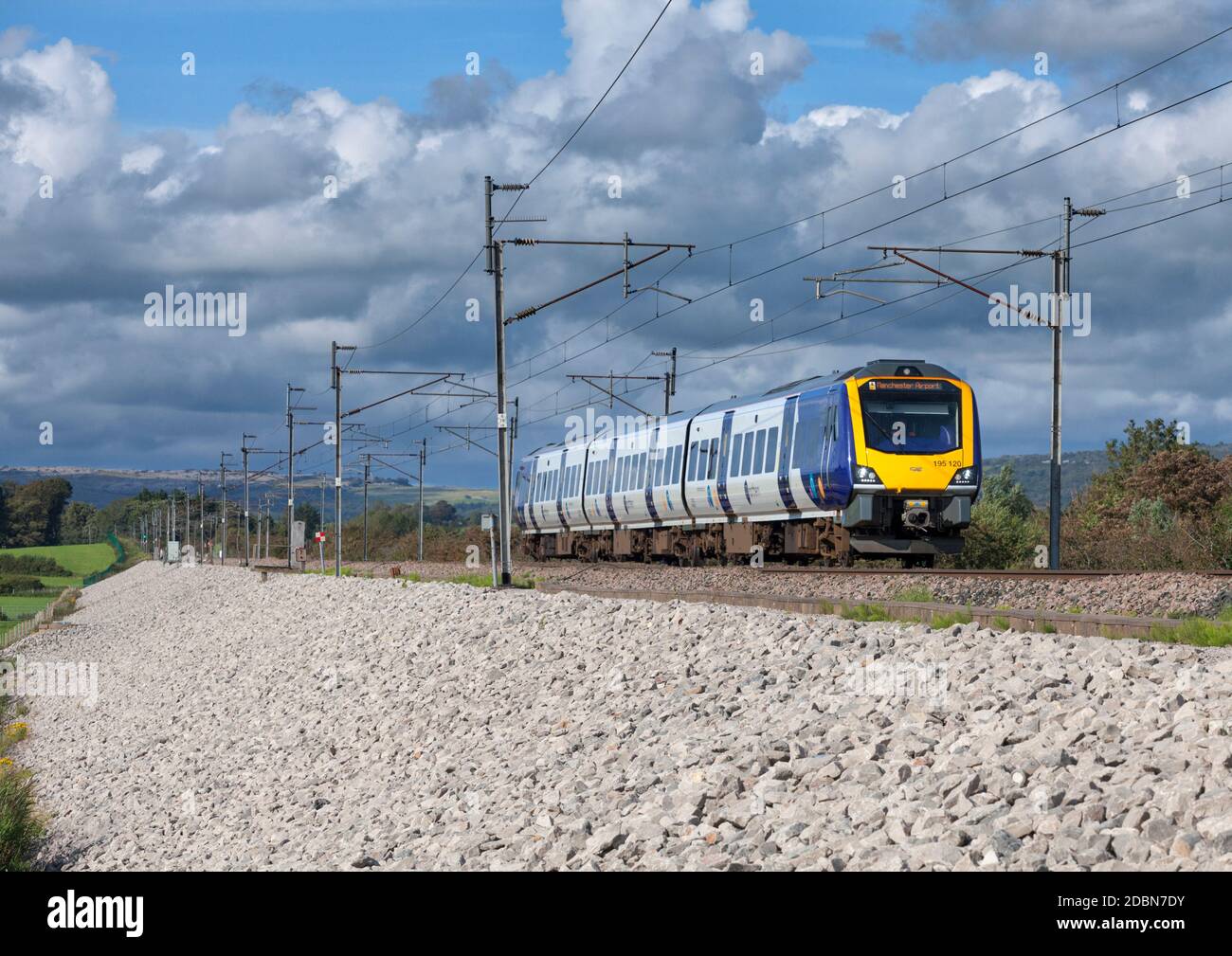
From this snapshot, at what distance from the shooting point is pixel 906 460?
86.3ft

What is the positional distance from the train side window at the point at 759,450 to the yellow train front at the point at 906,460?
12.1ft

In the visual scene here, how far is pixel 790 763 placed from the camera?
32.9 feet

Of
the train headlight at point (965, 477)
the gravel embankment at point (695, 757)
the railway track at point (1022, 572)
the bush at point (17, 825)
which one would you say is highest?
the train headlight at point (965, 477)

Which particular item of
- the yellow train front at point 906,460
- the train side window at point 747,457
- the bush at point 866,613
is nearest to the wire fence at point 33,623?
the train side window at point 747,457

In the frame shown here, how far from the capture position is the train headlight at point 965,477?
26.8m

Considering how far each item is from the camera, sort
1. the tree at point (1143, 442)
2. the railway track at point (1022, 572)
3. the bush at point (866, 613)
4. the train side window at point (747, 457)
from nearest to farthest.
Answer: the bush at point (866, 613)
the railway track at point (1022, 572)
the train side window at point (747, 457)
the tree at point (1143, 442)

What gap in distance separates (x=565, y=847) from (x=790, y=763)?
5.50 ft

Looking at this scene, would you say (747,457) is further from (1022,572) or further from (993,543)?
(993,543)

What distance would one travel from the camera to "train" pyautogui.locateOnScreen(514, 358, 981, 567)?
26.3 m

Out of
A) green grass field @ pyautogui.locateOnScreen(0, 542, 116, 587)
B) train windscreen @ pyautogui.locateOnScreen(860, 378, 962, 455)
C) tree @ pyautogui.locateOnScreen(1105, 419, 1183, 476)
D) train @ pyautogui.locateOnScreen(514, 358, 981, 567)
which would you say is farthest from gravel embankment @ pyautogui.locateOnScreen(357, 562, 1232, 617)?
green grass field @ pyautogui.locateOnScreen(0, 542, 116, 587)

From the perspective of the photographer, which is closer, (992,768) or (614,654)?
(992,768)

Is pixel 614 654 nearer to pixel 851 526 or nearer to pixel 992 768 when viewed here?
pixel 992 768

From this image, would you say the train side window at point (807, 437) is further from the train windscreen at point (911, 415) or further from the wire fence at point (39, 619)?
the wire fence at point (39, 619)

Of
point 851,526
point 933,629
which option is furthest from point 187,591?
point 933,629
